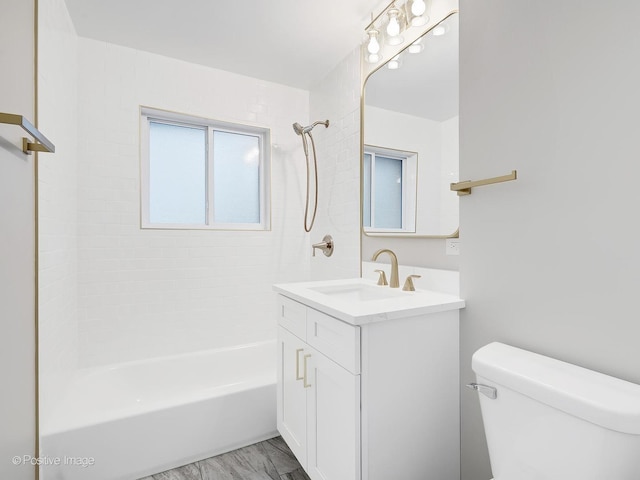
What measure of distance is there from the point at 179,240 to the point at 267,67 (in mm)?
1415

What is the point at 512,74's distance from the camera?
42.8 inches

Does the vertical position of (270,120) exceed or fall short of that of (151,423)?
it exceeds it

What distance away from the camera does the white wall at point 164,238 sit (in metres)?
2.05

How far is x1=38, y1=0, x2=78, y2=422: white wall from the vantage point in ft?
4.46

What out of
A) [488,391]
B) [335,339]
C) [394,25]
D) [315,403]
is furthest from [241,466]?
[394,25]

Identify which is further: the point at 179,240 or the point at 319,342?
the point at 179,240

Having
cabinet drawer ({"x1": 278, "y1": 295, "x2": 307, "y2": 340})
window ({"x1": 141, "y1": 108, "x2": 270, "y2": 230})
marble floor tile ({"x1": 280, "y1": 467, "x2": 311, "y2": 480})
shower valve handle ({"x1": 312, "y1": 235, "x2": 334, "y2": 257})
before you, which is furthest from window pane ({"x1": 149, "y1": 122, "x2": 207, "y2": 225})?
marble floor tile ({"x1": 280, "y1": 467, "x2": 311, "y2": 480})

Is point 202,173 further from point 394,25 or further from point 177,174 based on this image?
point 394,25

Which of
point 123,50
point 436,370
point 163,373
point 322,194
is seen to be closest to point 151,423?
point 163,373

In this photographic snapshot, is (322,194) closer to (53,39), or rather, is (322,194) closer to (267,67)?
(267,67)

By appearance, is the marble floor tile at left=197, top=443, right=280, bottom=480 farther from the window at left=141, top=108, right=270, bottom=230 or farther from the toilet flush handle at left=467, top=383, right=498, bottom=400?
the window at left=141, top=108, right=270, bottom=230

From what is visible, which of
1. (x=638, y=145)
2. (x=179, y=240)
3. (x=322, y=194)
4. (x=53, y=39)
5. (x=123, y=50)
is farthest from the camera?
(x=322, y=194)

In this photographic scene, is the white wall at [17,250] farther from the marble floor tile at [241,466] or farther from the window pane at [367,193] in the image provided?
the window pane at [367,193]

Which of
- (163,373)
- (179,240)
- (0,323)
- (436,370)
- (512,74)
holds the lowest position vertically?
(163,373)
